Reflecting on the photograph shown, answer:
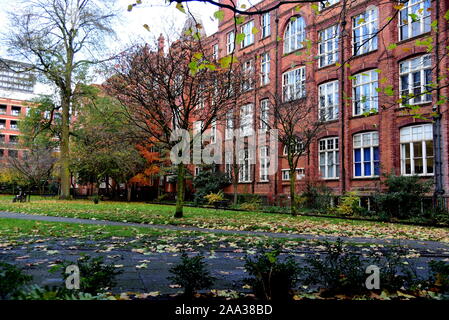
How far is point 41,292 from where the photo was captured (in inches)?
81.5

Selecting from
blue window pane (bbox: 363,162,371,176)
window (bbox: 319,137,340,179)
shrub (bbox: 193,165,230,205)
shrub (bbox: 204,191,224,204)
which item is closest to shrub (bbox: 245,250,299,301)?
blue window pane (bbox: 363,162,371,176)

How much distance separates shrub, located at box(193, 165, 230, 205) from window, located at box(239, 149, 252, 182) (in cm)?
133

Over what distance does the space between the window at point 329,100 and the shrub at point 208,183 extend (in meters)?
10.1

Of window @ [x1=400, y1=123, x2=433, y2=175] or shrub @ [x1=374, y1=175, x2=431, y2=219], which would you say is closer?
shrub @ [x1=374, y1=175, x2=431, y2=219]

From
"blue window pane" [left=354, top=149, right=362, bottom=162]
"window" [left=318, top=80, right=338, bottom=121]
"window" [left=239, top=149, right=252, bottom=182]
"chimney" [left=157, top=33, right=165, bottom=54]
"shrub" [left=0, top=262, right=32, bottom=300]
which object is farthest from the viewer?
"window" [left=239, top=149, right=252, bottom=182]

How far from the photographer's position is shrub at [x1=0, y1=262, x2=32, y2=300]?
200 centimetres

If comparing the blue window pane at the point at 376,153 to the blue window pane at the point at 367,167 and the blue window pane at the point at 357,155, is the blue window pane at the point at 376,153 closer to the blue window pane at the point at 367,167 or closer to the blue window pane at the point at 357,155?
the blue window pane at the point at 367,167

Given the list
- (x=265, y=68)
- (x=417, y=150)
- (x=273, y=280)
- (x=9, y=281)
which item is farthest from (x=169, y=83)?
(x=265, y=68)

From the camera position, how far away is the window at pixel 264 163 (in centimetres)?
2652

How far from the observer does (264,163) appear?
27016mm

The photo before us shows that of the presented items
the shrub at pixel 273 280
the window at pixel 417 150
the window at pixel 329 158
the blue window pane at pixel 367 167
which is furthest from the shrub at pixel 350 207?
the shrub at pixel 273 280

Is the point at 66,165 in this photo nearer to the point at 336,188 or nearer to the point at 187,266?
the point at 336,188

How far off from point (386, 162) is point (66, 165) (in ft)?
82.9

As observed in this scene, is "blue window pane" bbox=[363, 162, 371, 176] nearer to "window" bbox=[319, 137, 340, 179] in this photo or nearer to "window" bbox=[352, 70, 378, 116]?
"window" bbox=[319, 137, 340, 179]
